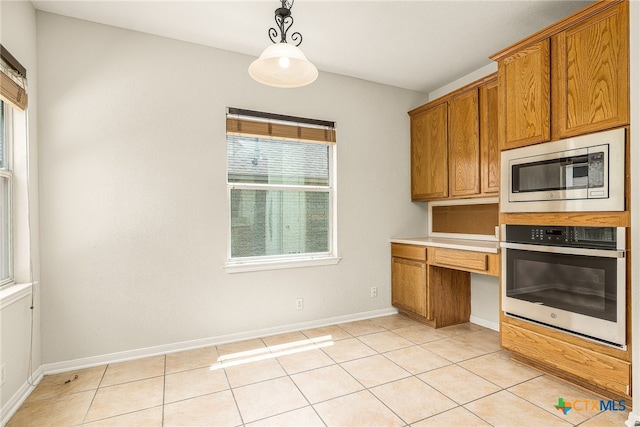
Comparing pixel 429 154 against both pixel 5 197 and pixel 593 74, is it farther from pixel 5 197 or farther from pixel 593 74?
pixel 5 197

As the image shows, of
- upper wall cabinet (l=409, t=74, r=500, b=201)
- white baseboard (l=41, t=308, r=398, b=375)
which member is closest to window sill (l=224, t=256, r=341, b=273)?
white baseboard (l=41, t=308, r=398, b=375)

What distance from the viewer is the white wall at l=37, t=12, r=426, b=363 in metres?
2.57

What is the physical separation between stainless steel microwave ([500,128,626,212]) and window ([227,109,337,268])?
178 cm

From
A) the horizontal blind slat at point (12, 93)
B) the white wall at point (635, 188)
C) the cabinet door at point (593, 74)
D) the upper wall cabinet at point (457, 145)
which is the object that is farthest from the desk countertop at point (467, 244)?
the horizontal blind slat at point (12, 93)

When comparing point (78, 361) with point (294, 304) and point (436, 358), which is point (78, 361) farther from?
point (436, 358)

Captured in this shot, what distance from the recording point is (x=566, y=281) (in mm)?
2236

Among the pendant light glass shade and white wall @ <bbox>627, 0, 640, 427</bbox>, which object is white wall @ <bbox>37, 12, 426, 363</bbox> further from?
white wall @ <bbox>627, 0, 640, 427</bbox>

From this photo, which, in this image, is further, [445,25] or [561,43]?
[445,25]

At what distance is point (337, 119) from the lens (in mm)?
3650

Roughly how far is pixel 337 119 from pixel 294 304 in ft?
6.83

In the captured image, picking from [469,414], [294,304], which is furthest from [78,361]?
[469,414]

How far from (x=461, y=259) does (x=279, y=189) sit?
1.93 meters

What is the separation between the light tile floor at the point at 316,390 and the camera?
1.96 m

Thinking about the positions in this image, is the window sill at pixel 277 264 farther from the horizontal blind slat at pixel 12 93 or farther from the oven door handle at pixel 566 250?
the horizontal blind slat at pixel 12 93
